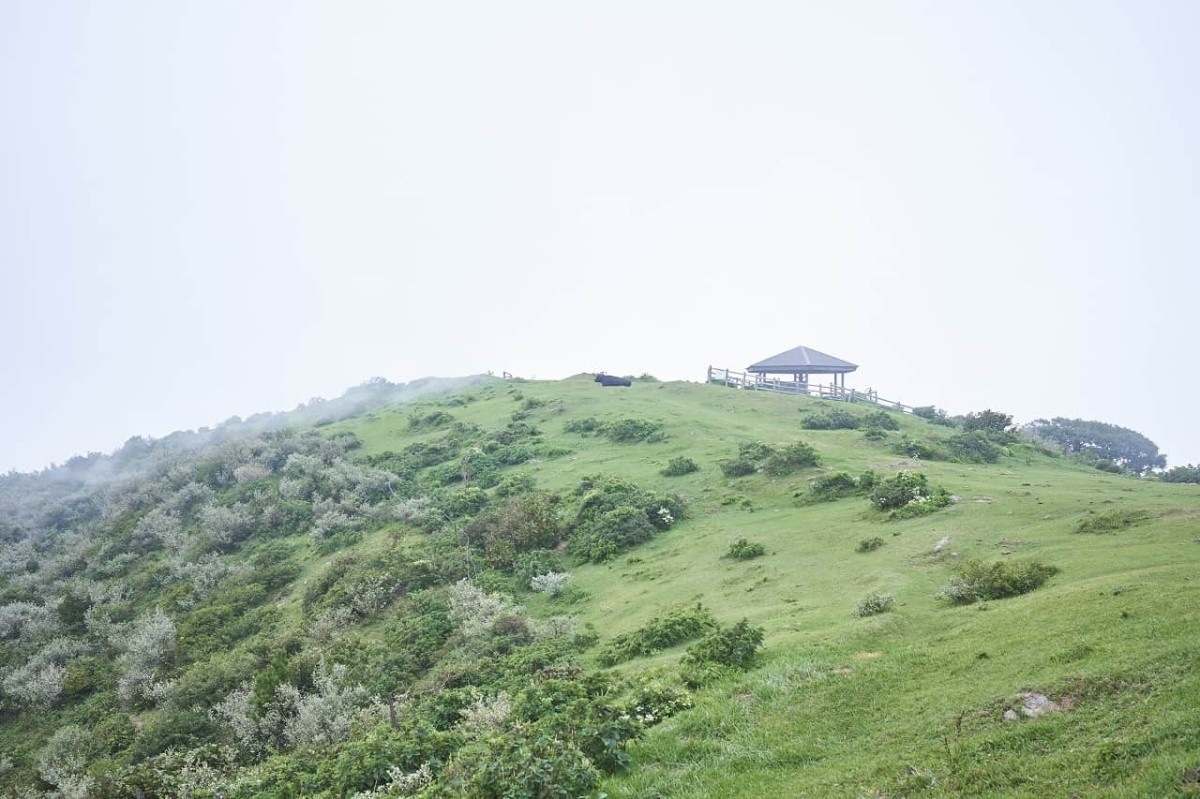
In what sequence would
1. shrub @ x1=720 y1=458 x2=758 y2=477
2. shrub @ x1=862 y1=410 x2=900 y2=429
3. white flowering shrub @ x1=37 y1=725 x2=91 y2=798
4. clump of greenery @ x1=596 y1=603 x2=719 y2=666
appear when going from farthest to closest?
1. shrub @ x1=862 y1=410 x2=900 y2=429
2. shrub @ x1=720 y1=458 x2=758 y2=477
3. white flowering shrub @ x1=37 y1=725 x2=91 y2=798
4. clump of greenery @ x1=596 y1=603 x2=719 y2=666

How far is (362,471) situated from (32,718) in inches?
957

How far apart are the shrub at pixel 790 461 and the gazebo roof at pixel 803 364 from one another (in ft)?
121

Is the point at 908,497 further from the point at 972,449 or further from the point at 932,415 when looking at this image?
the point at 932,415

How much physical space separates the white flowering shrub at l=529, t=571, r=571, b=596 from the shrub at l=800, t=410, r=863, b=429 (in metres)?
25.2

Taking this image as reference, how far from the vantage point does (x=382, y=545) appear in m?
33.5

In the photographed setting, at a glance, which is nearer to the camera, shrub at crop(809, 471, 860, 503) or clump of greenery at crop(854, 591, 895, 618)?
clump of greenery at crop(854, 591, 895, 618)

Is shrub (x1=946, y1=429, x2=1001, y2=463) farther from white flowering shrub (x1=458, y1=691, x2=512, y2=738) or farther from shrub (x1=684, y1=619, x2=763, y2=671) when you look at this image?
white flowering shrub (x1=458, y1=691, x2=512, y2=738)

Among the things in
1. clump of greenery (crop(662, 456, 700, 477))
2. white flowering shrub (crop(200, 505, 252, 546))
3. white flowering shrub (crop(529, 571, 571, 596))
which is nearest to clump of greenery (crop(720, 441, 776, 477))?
clump of greenery (crop(662, 456, 700, 477))

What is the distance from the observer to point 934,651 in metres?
11.8

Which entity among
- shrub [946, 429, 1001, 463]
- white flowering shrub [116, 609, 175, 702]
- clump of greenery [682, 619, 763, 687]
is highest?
shrub [946, 429, 1001, 463]

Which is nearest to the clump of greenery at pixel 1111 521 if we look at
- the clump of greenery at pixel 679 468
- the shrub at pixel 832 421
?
the clump of greenery at pixel 679 468

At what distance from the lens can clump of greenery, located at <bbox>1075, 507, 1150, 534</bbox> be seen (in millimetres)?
17312

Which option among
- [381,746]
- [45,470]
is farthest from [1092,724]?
[45,470]

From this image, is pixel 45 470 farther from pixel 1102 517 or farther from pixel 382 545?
pixel 1102 517
